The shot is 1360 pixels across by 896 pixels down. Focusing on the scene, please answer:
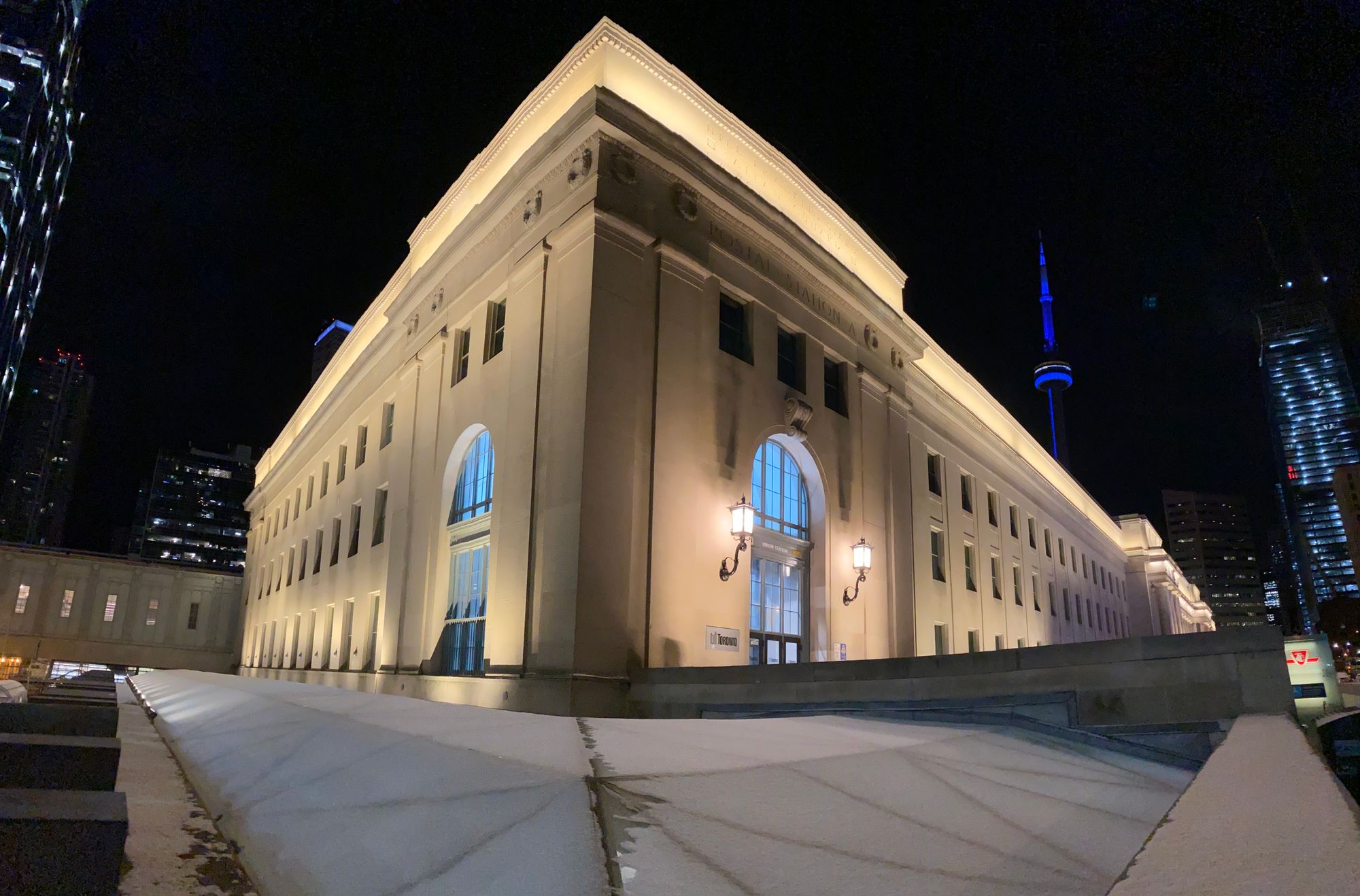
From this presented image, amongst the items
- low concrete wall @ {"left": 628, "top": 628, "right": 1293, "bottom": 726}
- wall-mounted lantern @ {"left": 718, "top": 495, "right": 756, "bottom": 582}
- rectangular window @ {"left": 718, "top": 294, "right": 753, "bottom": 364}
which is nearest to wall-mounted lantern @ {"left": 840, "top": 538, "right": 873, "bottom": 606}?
wall-mounted lantern @ {"left": 718, "top": 495, "right": 756, "bottom": 582}

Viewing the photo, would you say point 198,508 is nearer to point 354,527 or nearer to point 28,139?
point 28,139

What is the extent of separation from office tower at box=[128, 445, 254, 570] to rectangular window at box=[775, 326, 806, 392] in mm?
175984

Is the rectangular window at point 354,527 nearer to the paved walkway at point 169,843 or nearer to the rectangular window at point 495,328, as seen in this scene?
the rectangular window at point 495,328

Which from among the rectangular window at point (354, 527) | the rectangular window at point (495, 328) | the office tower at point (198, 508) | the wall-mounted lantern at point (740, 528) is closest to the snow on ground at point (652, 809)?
the wall-mounted lantern at point (740, 528)

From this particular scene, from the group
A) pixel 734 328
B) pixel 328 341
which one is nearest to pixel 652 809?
pixel 734 328

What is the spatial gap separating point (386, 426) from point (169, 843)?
25.7 meters

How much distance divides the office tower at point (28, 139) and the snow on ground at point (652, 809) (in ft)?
265

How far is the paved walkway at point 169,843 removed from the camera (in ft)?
10.1

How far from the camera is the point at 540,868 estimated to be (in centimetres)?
297

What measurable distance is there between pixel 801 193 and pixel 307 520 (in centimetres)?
2778

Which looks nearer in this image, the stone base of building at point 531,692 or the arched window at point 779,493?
the stone base of building at point 531,692

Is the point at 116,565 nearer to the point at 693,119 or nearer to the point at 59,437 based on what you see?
the point at 693,119

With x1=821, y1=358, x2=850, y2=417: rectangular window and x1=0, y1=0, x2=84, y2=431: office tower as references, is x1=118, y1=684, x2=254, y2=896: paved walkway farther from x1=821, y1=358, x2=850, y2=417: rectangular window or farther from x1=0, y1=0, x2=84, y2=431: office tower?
x1=0, y1=0, x2=84, y2=431: office tower

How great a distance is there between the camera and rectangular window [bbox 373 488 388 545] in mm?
26406
